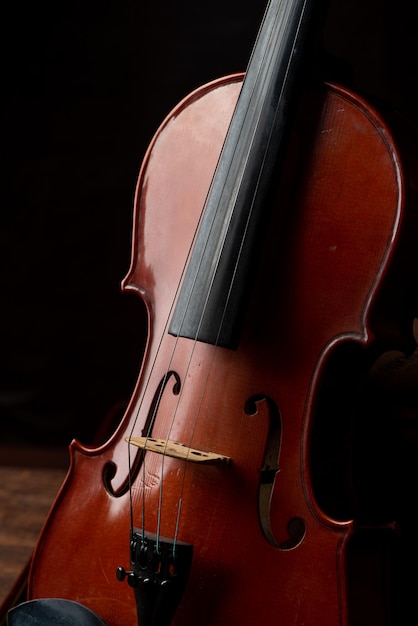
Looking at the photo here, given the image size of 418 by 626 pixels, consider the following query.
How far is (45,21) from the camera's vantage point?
1.99 metres

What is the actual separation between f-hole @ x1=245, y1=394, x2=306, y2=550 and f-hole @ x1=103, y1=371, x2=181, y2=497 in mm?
121

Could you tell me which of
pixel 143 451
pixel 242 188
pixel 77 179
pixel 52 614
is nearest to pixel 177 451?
pixel 143 451

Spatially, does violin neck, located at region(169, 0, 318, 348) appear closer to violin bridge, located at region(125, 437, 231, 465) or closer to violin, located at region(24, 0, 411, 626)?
violin, located at region(24, 0, 411, 626)

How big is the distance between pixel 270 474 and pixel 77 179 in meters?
1.29

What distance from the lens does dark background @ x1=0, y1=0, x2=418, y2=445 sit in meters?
1.99

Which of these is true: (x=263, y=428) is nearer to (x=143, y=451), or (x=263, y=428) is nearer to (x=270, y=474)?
(x=270, y=474)

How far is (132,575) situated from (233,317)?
0.33 m

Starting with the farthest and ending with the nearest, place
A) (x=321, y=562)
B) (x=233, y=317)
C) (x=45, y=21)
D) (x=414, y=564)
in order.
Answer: (x=45, y=21)
(x=414, y=564)
(x=233, y=317)
(x=321, y=562)

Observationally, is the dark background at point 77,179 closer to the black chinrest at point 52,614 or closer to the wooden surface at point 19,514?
the wooden surface at point 19,514

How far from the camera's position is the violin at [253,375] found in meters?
0.88

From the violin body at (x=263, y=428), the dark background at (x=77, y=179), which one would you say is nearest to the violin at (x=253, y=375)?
the violin body at (x=263, y=428)

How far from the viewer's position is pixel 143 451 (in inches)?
39.5

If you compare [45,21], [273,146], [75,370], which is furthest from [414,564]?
[45,21]

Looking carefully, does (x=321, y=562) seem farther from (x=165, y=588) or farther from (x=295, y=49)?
(x=295, y=49)
